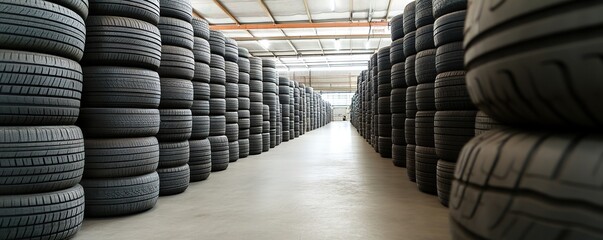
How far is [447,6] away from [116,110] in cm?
275

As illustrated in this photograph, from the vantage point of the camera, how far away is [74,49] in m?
2.32

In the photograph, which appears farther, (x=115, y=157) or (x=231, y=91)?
(x=231, y=91)

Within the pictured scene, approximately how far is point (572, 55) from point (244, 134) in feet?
22.3

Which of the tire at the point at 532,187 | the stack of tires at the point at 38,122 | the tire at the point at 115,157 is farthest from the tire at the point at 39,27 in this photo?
the tire at the point at 532,187

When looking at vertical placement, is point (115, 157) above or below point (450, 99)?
below

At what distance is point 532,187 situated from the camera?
74 centimetres

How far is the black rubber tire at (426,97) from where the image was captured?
12.0 ft

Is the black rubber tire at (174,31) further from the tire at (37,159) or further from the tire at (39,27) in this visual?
the tire at (37,159)

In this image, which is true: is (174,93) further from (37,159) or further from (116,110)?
(37,159)

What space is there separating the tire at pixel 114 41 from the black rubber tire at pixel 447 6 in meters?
2.41

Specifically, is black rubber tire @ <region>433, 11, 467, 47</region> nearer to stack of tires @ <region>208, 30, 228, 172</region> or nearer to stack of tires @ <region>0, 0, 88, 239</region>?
stack of tires @ <region>0, 0, 88, 239</region>

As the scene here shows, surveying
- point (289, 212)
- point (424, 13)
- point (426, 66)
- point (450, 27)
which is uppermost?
point (424, 13)

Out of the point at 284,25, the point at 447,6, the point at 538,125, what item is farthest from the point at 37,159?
the point at 284,25

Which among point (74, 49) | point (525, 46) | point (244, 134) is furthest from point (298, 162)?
point (525, 46)
